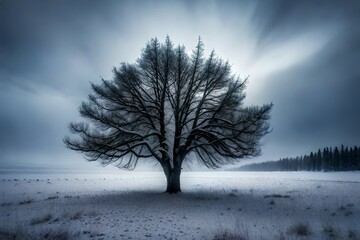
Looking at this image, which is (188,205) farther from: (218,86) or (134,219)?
(218,86)

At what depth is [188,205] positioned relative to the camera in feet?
42.6

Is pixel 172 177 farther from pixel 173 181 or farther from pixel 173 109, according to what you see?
pixel 173 109

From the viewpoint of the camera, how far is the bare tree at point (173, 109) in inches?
643

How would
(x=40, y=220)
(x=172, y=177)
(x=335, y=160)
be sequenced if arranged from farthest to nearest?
(x=335, y=160) → (x=172, y=177) → (x=40, y=220)

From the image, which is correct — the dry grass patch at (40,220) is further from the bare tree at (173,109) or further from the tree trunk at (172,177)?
the tree trunk at (172,177)

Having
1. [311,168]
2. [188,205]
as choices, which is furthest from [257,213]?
[311,168]

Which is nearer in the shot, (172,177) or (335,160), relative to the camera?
(172,177)

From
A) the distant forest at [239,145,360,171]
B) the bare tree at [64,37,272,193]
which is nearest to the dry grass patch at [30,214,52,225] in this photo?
the bare tree at [64,37,272,193]

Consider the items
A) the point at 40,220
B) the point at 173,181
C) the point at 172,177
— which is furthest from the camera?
the point at 172,177

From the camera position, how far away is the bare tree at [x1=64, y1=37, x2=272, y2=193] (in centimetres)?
1634

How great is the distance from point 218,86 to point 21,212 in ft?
47.4

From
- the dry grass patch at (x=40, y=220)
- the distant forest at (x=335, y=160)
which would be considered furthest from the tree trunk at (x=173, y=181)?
the distant forest at (x=335, y=160)

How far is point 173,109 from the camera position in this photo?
18.5 metres

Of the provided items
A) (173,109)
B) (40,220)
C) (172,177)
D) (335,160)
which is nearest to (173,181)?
(172,177)
